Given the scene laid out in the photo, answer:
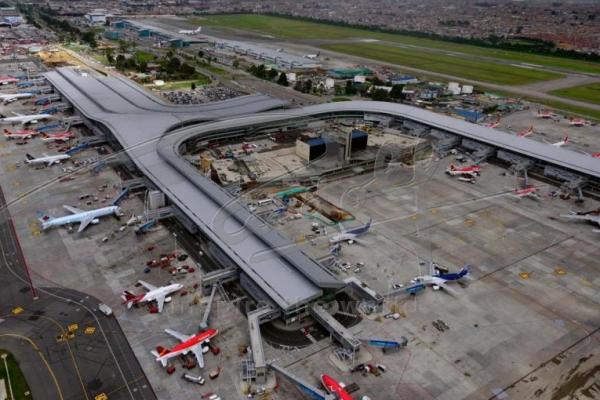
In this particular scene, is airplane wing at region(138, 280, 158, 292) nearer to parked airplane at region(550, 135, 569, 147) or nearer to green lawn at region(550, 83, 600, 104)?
parked airplane at region(550, 135, 569, 147)

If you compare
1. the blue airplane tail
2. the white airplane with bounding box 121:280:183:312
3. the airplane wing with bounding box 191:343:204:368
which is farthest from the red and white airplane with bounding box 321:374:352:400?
the blue airplane tail

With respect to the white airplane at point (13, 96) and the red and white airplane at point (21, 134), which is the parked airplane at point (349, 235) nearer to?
the red and white airplane at point (21, 134)

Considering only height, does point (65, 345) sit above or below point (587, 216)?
below

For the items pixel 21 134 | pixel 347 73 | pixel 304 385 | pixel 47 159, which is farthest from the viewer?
pixel 347 73

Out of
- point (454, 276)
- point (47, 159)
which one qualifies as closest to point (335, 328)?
point (454, 276)

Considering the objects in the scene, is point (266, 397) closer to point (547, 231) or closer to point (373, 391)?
point (373, 391)

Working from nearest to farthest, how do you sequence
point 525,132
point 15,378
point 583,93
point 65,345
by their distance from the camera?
1. point 15,378
2. point 65,345
3. point 525,132
4. point 583,93

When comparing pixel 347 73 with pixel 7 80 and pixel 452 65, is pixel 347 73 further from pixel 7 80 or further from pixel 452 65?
pixel 7 80

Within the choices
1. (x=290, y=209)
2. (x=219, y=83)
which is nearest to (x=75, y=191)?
(x=290, y=209)
